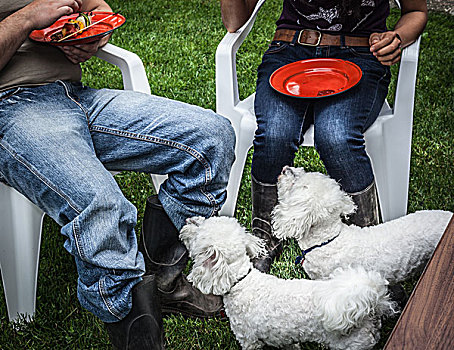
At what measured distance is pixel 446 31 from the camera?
4648 mm

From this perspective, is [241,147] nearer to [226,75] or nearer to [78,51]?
[226,75]

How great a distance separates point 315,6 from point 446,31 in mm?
2994

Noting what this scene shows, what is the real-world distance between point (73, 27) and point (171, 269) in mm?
903

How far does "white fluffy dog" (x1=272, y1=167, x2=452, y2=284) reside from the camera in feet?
5.56

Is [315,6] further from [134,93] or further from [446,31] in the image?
[446,31]

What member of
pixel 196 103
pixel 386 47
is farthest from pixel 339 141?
pixel 196 103

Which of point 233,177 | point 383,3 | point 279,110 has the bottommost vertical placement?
point 233,177

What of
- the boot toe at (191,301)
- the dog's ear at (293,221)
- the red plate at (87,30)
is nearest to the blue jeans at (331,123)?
the dog's ear at (293,221)

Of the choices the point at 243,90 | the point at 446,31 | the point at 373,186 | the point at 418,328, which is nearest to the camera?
the point at 418,328

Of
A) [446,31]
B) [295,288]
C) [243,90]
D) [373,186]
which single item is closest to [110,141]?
[295,288]

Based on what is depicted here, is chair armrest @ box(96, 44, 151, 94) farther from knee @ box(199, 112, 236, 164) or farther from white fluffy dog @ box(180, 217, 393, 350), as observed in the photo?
white fluffy dog @ box(180, 217, 393, 350)

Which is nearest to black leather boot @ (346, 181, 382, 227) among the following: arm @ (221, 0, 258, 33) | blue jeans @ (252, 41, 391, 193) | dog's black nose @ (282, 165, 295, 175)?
blue jeans @ (252, 41, 391, 193)

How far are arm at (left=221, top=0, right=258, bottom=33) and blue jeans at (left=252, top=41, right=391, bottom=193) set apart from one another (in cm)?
36

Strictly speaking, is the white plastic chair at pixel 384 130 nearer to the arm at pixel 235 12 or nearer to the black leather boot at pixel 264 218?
the arm at pixel 235 12
